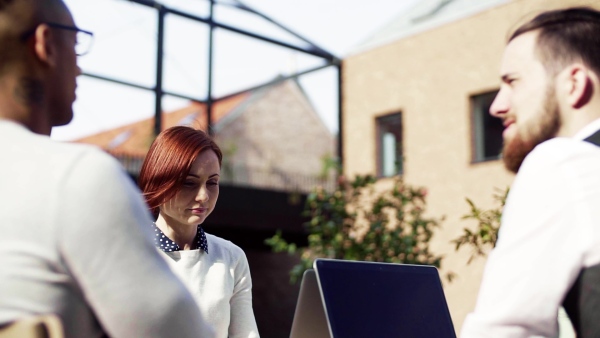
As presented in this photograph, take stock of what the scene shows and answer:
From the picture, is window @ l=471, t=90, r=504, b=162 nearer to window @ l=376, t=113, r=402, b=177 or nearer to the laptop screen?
window @ l=376, t=113, r=402, b=177

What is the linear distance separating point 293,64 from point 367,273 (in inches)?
1076

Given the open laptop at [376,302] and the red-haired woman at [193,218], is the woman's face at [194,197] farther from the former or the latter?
the open laptop at [376,302]

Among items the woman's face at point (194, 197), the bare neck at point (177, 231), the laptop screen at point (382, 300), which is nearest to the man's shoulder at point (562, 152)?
the laptop screen at point (382, 300)

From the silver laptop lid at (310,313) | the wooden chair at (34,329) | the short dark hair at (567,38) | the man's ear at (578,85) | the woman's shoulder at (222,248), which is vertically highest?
the short dark hair at (567,38)

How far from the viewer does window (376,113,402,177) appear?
16.0 m

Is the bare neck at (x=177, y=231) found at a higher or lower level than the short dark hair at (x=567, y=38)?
lower

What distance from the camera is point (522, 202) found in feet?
5.18

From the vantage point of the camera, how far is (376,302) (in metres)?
2.20

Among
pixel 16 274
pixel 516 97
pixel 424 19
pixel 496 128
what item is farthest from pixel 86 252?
pixel 424 19

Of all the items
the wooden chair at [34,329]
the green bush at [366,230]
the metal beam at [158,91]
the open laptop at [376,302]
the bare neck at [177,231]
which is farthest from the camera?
the metal beam at [158,91]

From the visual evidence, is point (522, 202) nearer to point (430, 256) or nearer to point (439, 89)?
point (430, 256)

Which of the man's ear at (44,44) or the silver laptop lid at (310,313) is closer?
the man's ear at (44,44)

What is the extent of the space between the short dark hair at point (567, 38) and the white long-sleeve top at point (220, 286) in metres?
1.75

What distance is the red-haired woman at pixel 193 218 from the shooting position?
10.1 feet
